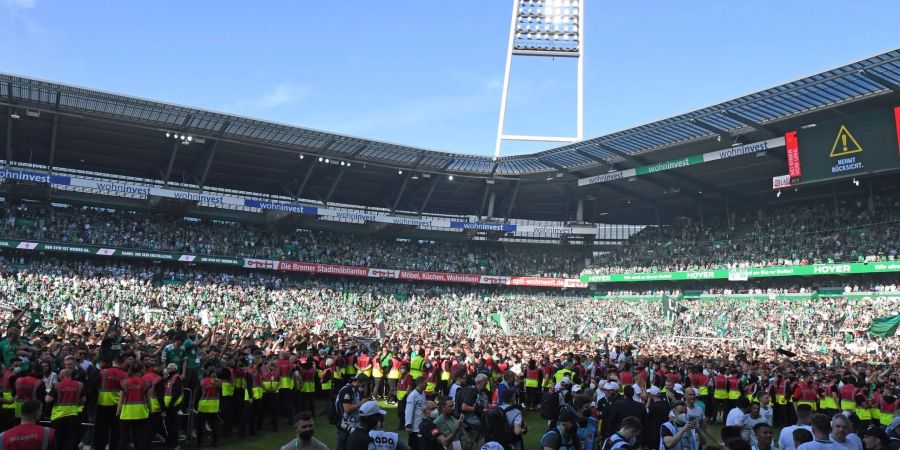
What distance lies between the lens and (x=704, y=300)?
49219 millimetres

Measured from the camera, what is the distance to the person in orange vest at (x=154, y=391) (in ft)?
36.1

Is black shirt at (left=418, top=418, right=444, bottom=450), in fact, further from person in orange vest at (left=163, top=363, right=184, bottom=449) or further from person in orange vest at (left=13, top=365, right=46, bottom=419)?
person in orange vest at (left=13, top=365, right=46, bottom=419)

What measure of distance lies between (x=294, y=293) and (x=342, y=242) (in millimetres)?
9769

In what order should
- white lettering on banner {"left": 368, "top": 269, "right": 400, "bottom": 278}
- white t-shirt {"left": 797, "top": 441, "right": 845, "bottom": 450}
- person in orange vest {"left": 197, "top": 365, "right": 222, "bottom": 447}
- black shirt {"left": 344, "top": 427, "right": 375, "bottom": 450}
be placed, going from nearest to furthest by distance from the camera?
white t-shirt {"left": 797, "top": 441, "right": 845, "bottom": 450} < black shirt {"left": 344, "top": 427, "right": 375, "bottom": 450} < person in orange vest {"left": 197, "top": 365, "right": 222, "bottom": 447} < white lettering on banner {"left": 368, "top": 269, "right": 400, "bottom": 278}

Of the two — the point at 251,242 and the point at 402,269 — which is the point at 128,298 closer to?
the point at 251,242

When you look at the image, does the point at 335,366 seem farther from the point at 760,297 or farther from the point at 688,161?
the point at 760,297

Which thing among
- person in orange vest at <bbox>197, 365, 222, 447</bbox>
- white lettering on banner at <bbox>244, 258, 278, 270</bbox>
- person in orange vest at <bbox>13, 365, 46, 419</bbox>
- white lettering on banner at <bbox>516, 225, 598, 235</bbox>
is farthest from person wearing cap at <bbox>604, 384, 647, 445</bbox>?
white lettering on banner at <bbox>516, 225, 598, 235</bbox>

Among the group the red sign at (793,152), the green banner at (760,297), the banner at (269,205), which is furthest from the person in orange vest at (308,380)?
the green banner at (760,297)

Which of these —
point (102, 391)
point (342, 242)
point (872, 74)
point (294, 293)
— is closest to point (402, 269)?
point (342, 242)

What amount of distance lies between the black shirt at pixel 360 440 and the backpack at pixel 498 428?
76.5 inches

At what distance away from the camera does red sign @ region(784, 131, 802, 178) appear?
38.4m

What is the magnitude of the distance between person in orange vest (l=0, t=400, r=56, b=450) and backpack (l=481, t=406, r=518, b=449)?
4935mm

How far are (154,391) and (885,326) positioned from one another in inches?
1290

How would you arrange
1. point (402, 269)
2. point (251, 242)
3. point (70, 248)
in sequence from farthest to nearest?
point (402, 269)
point (251, 242)
point (70, 248)
